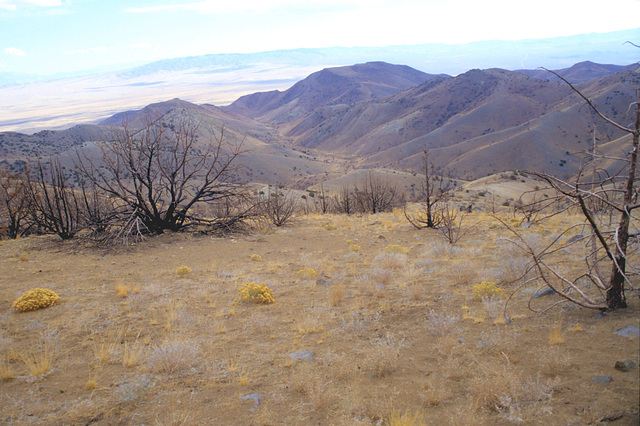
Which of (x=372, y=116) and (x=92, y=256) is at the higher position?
(x=372, y=116)

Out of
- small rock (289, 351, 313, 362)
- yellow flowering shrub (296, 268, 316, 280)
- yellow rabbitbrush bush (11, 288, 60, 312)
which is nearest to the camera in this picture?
small rock (289, 351, 313, 362)

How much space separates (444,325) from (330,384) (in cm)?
187

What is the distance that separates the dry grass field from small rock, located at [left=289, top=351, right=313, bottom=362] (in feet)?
0.07

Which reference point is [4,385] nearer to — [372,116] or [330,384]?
[330,384]

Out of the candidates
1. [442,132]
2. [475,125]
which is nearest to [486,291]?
[442,132]

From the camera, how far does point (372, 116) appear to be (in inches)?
4779

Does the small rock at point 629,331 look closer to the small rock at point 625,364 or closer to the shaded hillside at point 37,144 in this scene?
the small rock at point 625,364

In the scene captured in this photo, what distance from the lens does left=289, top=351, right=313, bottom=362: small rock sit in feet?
15.0

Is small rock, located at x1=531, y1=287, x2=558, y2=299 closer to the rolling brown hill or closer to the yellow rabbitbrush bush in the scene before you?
the yellow rabbitbrush bush

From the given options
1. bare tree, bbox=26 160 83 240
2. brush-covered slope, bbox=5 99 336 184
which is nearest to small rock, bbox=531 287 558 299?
bare tree, bbox=26 160 83 240

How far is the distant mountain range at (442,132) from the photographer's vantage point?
217 feet

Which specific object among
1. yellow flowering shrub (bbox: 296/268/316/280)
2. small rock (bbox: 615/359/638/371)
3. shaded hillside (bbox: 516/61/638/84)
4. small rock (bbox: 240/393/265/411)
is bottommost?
yellow flowering shrub (bbox: 296/268/316/280)

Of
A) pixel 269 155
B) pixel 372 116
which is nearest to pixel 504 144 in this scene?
pixel 269 155

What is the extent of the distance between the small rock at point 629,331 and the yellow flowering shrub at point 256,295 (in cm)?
493
